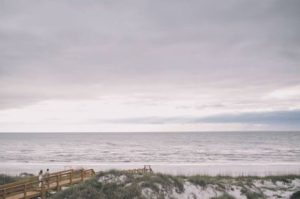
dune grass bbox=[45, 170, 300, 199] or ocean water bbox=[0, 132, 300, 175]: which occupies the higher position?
dune grass bbox=[45, 170, 300, 199]

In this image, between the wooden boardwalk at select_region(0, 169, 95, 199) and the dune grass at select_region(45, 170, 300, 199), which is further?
the dune grass at select_region(45, 170, 300, 199)

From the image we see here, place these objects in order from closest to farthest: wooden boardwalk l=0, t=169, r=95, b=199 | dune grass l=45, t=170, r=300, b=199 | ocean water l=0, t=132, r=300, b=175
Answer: wooden boardwalk l=0, t=169, r=95, b=199 < dune grass l=45, t=170, r=300, b=199 < ocean water l=0, t=132, r=300, b=175

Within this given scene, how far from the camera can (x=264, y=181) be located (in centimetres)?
2869

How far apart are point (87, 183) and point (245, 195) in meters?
10.9

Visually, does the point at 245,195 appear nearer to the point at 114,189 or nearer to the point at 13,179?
the point at 114,189

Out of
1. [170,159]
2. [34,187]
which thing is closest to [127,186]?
[34,187]

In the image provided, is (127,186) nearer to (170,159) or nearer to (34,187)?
(34,187)

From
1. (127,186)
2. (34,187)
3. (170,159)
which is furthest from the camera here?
(170,159)

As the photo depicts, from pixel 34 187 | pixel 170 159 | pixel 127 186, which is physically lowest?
pixel 170 159

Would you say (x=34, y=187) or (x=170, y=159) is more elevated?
(x=34, y=187)

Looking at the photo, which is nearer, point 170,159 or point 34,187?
point 34,187

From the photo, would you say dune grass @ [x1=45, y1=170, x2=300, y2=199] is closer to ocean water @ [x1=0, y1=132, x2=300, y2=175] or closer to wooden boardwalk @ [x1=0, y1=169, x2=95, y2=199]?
wooden boardwalk @ [x1=0, y1=169, x2=95, y2=199]

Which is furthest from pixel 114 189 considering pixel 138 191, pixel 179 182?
pixel 179 182

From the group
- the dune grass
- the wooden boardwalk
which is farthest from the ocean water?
the wooden boardwalk
